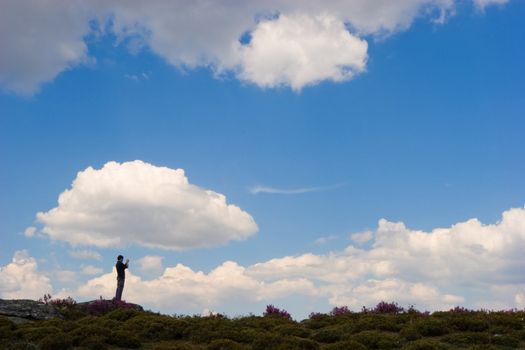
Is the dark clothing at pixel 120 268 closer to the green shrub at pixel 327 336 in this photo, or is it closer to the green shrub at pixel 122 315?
the green shrub at pixel 122 315

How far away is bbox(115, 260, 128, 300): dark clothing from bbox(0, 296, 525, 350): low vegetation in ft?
17.0

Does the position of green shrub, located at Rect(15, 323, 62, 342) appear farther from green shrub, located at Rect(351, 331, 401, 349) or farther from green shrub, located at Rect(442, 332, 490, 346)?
green shrub, located at Rect(442, 332, 490, 346)

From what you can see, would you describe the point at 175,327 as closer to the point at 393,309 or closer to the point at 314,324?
the point at 314,324

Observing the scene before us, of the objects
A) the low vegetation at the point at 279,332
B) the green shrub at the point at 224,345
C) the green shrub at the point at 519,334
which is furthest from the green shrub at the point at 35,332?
the green shrub at the point at 519,334

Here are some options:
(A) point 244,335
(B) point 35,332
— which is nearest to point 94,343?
(B) point 35,332

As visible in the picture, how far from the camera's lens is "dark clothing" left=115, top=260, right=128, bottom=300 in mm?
28938

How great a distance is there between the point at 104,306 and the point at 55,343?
12009mm

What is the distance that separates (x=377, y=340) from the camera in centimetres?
1772

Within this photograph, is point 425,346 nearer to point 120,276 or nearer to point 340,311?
point 340,311

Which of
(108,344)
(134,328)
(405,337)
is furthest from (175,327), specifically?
(405,337)

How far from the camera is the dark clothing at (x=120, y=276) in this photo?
1139 inches

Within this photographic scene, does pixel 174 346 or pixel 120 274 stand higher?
pixel 120 274

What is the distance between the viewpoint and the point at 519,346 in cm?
1734

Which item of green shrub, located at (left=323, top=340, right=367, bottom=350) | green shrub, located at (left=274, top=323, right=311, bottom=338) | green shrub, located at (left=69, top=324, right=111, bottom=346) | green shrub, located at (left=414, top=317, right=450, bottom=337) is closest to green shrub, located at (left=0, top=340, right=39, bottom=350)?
green shrub, located at (left=69, top=324, right=111, bottom=346)
